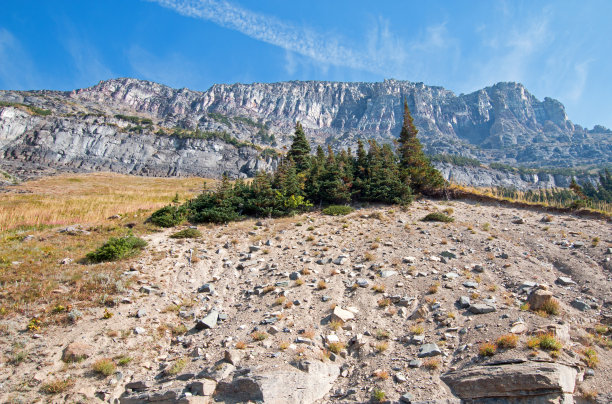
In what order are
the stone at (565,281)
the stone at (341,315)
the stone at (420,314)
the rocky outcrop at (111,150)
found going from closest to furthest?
the stone at (420,314) → the stone at (341,315) → the stone at (565,281) → the rocky outcrop at (111,150)

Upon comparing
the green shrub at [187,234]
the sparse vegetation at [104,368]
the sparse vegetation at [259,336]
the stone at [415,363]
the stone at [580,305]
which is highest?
the green shrub at [187,234]

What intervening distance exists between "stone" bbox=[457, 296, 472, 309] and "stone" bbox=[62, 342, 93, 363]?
11515 millimetres

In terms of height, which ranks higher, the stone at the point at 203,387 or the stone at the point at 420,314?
the stone at the point at 420,314

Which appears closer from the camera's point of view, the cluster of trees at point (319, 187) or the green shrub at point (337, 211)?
the cluster of trees at point (319, 187)

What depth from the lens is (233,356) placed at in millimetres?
7797

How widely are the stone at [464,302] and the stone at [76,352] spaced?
11.5 meters

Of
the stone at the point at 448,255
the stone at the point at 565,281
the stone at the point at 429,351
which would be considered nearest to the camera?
the stone at the point at 429,351

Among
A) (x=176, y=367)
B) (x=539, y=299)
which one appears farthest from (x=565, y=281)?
(x=176, y=367)

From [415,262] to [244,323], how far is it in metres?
8.22

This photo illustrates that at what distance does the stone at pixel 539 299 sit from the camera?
358 inches

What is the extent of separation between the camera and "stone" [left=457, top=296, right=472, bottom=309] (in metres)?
9.55

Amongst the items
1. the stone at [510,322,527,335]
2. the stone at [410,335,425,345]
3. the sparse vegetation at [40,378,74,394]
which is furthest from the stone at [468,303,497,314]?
the sparse vegetation at [40,378,74,394]

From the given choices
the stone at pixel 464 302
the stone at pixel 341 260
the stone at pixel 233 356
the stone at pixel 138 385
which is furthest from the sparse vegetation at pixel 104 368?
the stone at pixel 464 302

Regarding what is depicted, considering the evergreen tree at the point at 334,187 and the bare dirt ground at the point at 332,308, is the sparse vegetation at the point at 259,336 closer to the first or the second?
the bare dirt ground at the point at 332,308
